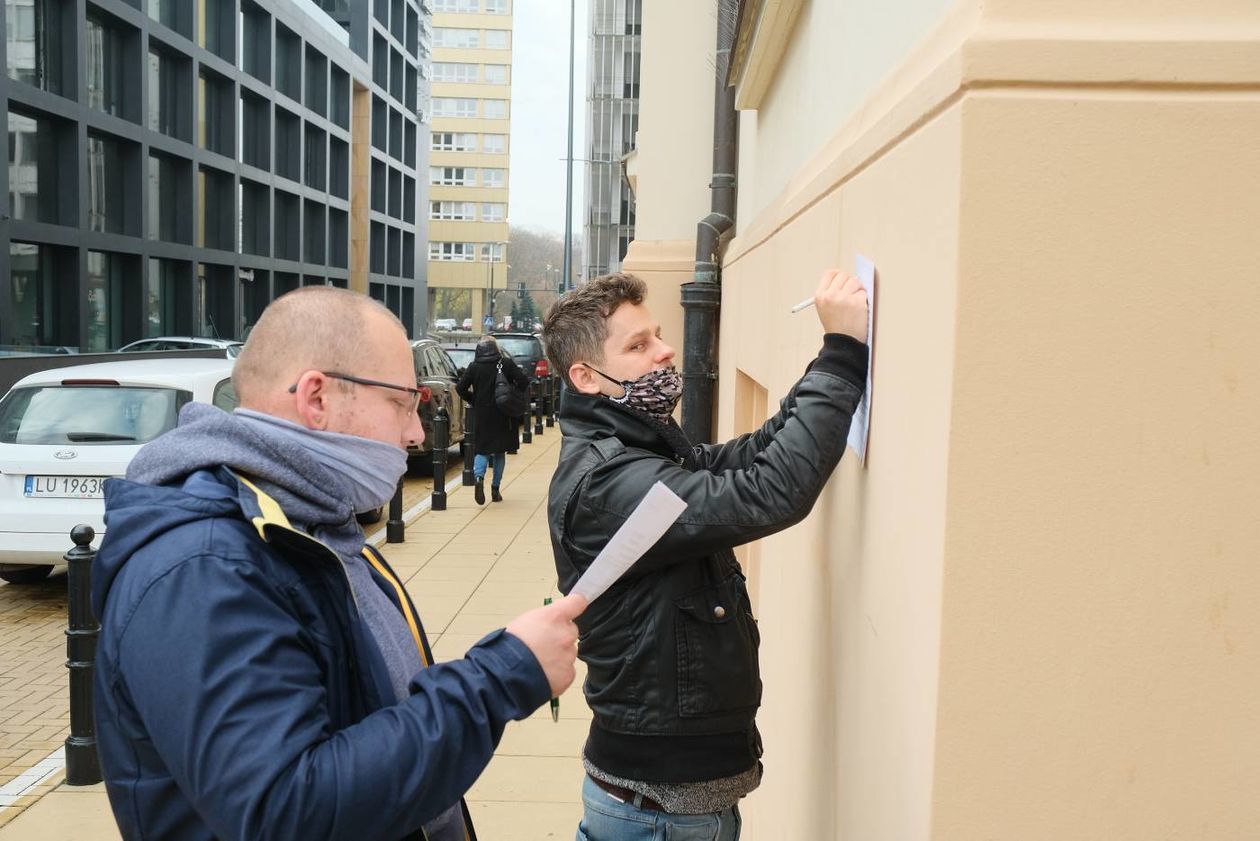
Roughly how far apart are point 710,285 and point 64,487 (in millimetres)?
4928

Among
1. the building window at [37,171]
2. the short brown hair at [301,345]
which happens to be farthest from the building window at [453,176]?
the short brown hair at [301,345]

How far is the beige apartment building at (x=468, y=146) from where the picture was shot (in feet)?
347

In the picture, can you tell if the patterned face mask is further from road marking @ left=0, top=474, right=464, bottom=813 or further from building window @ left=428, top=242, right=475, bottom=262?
building window @ left=428, top=242, right=475, bottom=262

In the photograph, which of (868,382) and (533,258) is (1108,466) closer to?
(868,382)

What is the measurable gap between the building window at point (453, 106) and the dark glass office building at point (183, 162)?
1812 inches

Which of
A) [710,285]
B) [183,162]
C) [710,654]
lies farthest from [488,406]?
→ [183,162]

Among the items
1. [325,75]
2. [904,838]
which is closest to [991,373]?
[904,838]

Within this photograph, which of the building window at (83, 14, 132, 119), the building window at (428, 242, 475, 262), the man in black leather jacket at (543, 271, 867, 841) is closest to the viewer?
the man in black leather jacket at (543, 271, 867, 841)

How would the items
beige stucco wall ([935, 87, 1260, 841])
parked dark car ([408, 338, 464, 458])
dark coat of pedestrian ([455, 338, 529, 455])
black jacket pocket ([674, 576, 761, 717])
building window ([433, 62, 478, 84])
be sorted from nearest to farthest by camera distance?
beige stucco wall ([935, 87, 1260, 841])
black jacket pocket ([674, 576, 761, 717])
dark coat of pedestrian ([455, 338, 529, 455])
parked dark car ([408, 338, 464, 458])
building window ([433, 62, 478, 84])

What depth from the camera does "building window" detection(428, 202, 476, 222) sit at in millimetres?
106125

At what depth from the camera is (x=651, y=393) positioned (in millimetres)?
2682

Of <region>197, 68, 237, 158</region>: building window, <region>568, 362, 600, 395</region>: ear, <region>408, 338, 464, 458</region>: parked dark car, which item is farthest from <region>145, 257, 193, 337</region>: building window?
<region>568, 362, 600, 395</region>: ear

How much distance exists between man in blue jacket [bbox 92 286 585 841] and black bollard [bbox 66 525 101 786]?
3810 millimetres

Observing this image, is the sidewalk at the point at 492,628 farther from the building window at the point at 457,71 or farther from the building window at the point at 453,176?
the building window at the point at 457,71
